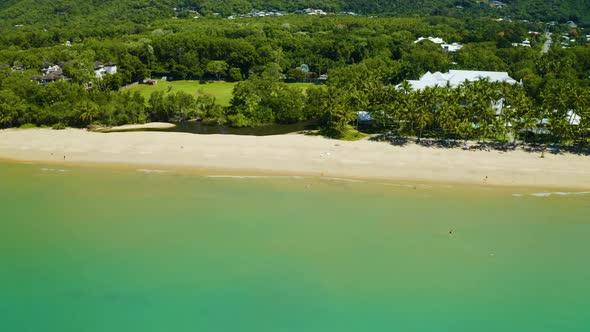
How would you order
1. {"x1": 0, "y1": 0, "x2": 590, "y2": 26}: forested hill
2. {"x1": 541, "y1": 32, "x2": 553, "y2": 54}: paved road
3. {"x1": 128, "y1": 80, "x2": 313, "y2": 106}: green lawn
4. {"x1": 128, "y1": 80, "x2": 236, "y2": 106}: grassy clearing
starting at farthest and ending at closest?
{"x1": 0, "y1": 0, "x2": 590, "y2": 26}: forested hill < {"x1": 541, "y1": 32, "x2": 553, "y2": 54}: paved road < {"x1": 128, "y1": 80, "x2": 313, "y2": 106}: green lawn < {"x1": 128, "y1": 80, "x2": 236, "y2": 106}: grassy clearing

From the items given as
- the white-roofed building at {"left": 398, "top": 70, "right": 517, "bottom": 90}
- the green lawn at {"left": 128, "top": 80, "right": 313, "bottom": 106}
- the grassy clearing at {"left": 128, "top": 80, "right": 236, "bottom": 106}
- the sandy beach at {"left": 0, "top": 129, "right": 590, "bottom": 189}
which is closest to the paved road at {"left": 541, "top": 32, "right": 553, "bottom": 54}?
the white-roofed building at {"left": 398, "top": 70, "right": 517, "bottom": 90}

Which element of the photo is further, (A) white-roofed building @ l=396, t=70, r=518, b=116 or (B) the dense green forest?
(A) white-roofed building @ l=396, t=70, r=518, b=116

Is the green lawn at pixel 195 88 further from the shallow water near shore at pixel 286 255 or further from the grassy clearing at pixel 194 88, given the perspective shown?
the shallow water near shore at pixel 286 255

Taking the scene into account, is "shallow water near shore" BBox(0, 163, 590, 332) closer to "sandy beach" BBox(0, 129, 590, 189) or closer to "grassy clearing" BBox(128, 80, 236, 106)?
"sandy beach" BBox(0, 129, 590, 189)

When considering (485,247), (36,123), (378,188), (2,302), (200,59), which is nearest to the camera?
(2,302)

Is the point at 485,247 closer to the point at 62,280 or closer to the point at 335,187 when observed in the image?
the point at 335,187

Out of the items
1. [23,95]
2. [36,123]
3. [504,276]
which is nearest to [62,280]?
[504,276]

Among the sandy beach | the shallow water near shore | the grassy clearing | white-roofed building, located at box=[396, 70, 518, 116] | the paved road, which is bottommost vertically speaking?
the shallow water near shore
